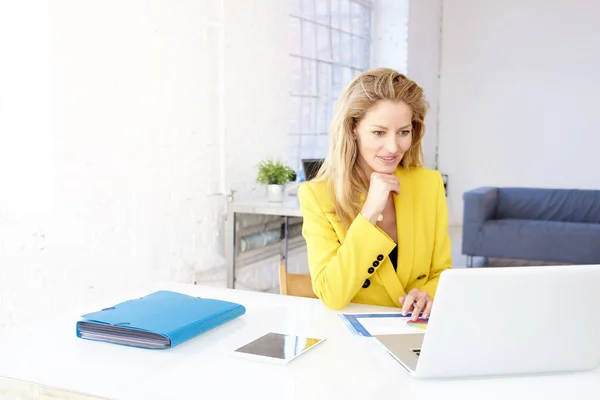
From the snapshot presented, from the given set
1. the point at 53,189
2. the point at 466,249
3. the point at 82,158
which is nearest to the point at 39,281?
the point at 53,189

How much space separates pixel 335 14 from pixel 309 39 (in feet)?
2.26

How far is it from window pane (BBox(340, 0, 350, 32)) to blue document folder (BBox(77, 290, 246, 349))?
4.16 metres

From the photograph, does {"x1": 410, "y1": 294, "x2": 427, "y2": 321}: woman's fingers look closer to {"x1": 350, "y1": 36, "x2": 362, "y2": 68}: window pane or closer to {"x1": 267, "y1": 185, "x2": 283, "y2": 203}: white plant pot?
{"x1": 267, "y1": 185, "x2": 283, "y2": 203}: white plant pot

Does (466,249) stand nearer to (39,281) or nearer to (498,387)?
(39,281)

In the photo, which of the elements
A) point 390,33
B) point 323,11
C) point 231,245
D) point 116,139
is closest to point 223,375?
point 116,139

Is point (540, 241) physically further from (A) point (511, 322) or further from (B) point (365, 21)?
(A) point (511, 322)

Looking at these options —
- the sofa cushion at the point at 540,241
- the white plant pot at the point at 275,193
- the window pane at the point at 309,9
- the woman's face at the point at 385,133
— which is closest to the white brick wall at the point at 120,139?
the white plant pot at the point at 275,193

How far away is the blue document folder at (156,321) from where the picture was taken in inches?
44.6

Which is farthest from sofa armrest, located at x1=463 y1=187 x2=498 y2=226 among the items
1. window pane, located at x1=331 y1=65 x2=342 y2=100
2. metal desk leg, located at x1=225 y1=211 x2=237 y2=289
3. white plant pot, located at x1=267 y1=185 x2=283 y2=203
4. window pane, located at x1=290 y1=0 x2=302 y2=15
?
metal desk leg, located at x1=225 y1=211 x2=237 y2=289

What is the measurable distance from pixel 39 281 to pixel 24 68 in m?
0.73

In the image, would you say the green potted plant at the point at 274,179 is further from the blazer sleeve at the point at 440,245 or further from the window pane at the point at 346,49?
the window pane at the point at 346,49

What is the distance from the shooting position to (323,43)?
4.71 metres

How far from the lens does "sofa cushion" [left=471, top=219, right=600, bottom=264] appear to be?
462 centimetres

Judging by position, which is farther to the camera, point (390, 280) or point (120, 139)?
point (120, 139)
